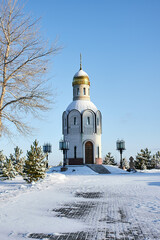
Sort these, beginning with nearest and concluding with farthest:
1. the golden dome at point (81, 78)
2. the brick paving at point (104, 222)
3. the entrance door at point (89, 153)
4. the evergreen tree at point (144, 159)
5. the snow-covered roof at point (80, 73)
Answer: the brick paving at point (104, 222) → the entrance door at point (89, 153) → the golden dome at point (81, 78) → the snow-covered roof at point (80, 73) → the evergreen tree at point (144, 159)

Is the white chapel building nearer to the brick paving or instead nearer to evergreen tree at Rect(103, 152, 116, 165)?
evergreen tree at Rect(103, 152, 116, 165)

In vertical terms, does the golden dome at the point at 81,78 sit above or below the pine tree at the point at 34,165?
above

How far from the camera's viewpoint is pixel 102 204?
25.0 feet

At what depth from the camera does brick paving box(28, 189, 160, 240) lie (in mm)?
4402

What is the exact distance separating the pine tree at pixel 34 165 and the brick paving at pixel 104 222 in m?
8.49

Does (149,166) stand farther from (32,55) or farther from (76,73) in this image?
(32,55)

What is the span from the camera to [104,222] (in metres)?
5.39

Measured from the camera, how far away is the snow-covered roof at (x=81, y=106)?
1517 inches

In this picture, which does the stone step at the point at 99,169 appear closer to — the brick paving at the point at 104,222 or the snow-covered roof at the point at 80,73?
the snow-covered roof at the point at 80,73

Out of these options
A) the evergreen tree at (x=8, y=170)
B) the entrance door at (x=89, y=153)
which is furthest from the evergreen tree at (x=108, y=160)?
the evergreen tree at (x=8, y=170)

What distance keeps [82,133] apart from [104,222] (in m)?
32.3

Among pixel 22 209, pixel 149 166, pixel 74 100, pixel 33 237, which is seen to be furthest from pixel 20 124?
pixel 149 166

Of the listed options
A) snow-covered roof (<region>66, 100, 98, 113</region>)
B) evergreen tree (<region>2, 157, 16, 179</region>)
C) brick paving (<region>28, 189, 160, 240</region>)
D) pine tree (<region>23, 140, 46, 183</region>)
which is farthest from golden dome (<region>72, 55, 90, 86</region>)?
brick paving (<region>28, 189, 160, 240</region>)

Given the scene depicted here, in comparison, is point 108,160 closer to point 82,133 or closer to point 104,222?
point 82,133
